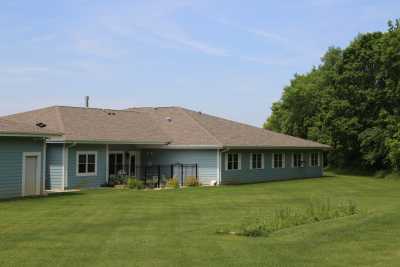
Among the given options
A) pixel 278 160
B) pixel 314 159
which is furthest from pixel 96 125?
pixel 314 159

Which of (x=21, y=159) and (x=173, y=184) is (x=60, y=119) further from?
(x=21, y=159)

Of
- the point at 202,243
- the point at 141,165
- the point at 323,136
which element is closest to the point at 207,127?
the point at 141,165

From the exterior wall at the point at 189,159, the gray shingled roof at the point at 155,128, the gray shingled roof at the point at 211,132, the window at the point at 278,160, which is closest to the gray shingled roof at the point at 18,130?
the gray shingled roof at the point at 155,128

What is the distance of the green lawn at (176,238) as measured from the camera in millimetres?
10906

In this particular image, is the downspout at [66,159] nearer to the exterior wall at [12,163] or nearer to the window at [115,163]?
the window at [115,163]

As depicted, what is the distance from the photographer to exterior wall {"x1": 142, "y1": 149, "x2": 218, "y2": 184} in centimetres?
3544

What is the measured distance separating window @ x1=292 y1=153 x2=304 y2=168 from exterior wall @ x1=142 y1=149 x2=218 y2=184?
32.8 feet

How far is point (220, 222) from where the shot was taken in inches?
646

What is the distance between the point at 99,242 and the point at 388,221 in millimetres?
7831

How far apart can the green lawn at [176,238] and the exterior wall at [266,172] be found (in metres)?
14.8

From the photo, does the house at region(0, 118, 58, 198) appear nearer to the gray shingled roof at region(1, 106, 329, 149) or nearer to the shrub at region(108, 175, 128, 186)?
the gray shingled roof at region(1, 106, 329, 149)

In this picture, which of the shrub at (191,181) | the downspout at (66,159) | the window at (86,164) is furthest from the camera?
the shrub at (191,181)

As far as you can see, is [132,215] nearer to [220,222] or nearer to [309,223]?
[220,222]

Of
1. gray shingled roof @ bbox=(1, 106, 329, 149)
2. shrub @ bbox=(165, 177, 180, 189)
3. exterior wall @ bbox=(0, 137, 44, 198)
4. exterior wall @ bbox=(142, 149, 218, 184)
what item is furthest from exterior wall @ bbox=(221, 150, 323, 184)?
exterior wall @ bbox=(0, 137, 44, 198)
